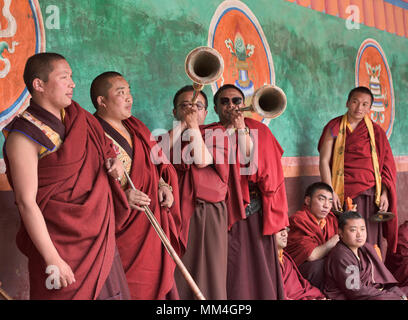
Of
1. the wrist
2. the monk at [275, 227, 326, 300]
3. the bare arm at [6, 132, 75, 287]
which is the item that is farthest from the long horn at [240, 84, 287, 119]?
the bare arm at [6, 132, 75, 287]

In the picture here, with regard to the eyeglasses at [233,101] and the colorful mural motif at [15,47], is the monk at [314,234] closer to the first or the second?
the eyeglasses at [233,101]

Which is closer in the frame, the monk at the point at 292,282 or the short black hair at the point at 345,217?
the monk at the point at 292,282

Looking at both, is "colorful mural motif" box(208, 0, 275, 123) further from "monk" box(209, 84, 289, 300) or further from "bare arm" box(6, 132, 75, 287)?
"bare arm" box(6, 132, 75, 287)

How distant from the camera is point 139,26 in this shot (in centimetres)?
403

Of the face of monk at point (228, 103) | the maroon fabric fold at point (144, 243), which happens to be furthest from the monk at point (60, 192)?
→ the face of monk at point (228, 103)

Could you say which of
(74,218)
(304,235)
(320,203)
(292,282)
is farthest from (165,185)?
(320,203)

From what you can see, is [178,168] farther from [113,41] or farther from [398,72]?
[398,72]

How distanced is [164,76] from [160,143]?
4.13ft

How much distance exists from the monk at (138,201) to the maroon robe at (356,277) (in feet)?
4.64

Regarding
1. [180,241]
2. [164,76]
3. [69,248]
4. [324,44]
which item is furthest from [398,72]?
[69,248]

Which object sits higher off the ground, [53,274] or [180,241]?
[180,241]

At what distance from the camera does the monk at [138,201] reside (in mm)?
2594

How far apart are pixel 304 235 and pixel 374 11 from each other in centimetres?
384

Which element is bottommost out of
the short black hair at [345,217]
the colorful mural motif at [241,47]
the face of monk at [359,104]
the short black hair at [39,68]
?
the short black hair at [345,217]
